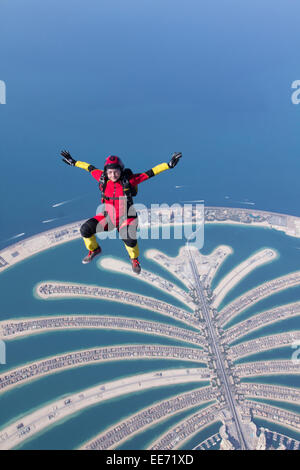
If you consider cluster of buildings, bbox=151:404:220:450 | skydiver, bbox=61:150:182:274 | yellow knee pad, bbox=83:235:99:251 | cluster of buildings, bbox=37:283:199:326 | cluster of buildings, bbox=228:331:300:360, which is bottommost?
cluster of buildings, bbox=151:404:220:450

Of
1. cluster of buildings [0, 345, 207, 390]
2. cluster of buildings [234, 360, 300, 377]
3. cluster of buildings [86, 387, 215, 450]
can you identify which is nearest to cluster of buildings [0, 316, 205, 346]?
cluster of buildings [0, 345, 207, 390]

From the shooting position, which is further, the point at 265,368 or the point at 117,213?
the point at 265,368

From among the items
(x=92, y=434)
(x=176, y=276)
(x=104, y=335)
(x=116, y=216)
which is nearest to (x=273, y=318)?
(x=176, y=276)

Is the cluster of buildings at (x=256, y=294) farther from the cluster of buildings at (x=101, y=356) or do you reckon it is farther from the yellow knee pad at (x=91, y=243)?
the yellow knee pad at (x=91, y=243)

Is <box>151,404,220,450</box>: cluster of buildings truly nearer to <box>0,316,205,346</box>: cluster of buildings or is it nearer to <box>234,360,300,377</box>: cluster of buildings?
<box>234,360,300,377</box>: cluster of buildings

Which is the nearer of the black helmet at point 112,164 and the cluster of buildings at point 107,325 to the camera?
the black helmet at point 112,164

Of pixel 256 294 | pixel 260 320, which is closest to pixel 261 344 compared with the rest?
pixel 260 320

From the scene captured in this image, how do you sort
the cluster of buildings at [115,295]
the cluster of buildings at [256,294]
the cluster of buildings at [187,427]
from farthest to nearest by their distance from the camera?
the cluster of buildings at [256,294] < the cluster of buildings at [115,295] < the cluster of buildings at [187,427]

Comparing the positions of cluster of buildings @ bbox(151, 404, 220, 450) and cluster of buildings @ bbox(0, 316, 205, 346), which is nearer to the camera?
cluster of buildings @ bbox(151, 404, 220, 450)

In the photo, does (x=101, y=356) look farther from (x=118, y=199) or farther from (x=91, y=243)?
(x=118, y=199)

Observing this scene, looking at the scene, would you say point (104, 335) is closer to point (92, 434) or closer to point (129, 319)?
point (129, 319)

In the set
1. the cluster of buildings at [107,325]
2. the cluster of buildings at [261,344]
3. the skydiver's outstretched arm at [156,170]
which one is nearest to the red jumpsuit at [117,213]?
the skydiver's outstretched arm at [156,170]

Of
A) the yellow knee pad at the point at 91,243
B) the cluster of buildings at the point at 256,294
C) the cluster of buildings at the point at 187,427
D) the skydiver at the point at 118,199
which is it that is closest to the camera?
the skydiver at the point at 118,199
